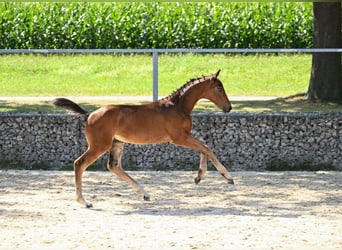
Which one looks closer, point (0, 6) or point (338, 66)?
point (338, 66)

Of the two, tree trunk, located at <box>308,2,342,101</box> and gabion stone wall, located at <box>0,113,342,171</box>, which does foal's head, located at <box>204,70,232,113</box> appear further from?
tree trunk, located at <box>308,2,342,101</box>

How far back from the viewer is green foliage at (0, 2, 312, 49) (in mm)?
29828

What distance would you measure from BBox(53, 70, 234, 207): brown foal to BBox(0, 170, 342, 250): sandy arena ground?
423 millimetres

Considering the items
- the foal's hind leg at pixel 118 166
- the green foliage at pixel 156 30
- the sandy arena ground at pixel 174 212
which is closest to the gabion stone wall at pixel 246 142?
the sandy arena ground at pixel 174 212

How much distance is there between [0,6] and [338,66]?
13358 millimetres

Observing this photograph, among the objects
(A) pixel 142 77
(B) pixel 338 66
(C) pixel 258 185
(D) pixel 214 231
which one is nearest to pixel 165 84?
(A) pixel 142 77

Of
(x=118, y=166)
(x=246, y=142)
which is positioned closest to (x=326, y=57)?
(x=246, y=142)

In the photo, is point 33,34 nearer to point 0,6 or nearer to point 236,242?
point 0,6

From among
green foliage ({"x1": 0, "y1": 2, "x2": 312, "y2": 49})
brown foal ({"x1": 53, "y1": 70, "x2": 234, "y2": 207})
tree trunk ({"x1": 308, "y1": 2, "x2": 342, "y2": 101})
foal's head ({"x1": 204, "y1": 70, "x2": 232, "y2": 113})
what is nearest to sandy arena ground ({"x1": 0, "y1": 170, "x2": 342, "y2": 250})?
brown foal ({"x1": 53, "y1": 70, "x2": 234, "y2": 207})

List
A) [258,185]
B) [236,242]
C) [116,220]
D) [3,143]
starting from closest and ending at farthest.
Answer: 1. [236,242]
2. [116,220]
3. [258,185]
4. [3,143]

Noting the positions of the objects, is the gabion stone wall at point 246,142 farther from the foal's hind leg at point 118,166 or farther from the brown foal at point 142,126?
the foal's hind leg at point 118,166

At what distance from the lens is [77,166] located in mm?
13664

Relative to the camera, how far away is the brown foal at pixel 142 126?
13.7 meters

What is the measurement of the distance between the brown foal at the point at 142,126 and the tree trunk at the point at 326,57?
5723 millimetres
